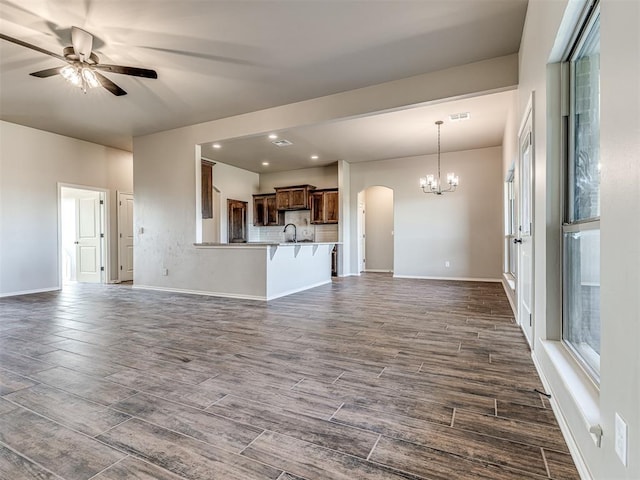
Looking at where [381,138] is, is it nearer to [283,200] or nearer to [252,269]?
[252,269]

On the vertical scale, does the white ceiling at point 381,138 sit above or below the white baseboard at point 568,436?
above

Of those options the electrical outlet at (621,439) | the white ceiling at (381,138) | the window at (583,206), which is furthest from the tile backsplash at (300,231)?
the electrical outlet at (621,439)

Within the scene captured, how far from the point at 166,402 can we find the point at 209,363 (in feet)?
1.99

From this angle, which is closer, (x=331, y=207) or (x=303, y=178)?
(x=331, y=207)

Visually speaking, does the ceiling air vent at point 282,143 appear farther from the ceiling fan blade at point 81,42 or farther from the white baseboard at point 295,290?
the ceiling fan blade at point 81,42

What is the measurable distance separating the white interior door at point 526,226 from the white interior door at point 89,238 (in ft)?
24.8

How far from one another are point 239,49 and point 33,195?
16.2 ft

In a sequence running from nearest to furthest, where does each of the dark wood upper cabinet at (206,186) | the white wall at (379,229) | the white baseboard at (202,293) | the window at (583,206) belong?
the window at (583,206), the white baseboard at (202,293), the dark wood upper cabinet at (206,186), the white wall at (379,229)

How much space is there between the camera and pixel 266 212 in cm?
938

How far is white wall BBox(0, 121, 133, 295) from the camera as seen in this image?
5.48 m

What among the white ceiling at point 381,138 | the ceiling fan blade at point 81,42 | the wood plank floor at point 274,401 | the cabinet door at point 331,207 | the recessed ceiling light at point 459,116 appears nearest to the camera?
the wood plank floor at point 274,401

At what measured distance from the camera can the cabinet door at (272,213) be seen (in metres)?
9.27

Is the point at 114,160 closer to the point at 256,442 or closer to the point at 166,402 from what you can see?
the point at 166,402

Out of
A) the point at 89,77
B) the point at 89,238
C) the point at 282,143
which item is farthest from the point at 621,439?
the point at 89,238
